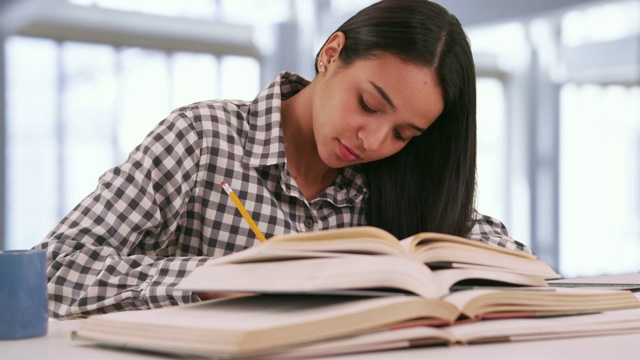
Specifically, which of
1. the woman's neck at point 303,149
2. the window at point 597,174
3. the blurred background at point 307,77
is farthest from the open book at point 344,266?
the window at point 597,174

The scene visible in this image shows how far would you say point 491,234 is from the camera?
1792mm

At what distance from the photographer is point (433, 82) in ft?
5.10

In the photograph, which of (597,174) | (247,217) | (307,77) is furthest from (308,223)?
(597,174)

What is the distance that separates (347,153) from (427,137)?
275 millimetres

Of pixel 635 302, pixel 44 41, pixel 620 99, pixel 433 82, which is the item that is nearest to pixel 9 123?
pixel 44 41

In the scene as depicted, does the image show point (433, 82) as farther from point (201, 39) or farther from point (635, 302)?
point (201, 39)

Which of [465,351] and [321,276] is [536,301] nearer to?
[465,351]

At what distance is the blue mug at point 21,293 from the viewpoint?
33.3 inches

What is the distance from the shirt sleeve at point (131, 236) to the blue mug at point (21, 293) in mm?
288

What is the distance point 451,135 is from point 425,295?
38.2 inches

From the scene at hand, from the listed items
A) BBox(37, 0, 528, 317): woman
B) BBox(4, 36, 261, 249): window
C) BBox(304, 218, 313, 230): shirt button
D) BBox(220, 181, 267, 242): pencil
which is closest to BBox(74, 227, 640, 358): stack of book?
BBox(220, 181, 267, 242): pencil

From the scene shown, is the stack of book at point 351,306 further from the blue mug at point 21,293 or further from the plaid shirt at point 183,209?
the plaid shirt at point 183,209

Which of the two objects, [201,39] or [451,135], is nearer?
[451,135]

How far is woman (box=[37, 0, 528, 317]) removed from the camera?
141 centimetres
